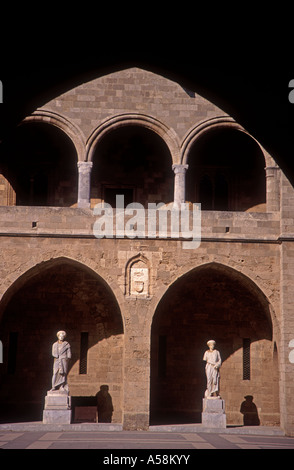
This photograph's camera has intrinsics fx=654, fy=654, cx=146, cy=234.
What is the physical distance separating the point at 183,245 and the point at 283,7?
1313 cm

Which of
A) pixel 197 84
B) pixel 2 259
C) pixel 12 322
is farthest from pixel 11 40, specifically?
pixel 12 322

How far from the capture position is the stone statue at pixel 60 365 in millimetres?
16641

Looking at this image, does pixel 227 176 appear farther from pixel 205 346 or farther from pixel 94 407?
pixel 94 407

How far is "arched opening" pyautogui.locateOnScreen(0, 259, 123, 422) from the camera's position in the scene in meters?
18.4

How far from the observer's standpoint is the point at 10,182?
64.2ft

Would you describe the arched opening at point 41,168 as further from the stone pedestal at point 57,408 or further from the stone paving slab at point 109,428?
the stone paving slab at point 109,428

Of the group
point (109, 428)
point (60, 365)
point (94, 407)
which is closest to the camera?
point (109, 428)

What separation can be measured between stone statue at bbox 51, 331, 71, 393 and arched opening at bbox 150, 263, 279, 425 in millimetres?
2772

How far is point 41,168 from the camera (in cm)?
1969

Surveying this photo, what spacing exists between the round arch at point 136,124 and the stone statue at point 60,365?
4995mm

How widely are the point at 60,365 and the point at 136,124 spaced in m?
6.70

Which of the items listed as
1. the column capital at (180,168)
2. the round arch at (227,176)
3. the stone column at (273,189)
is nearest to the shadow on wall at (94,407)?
the round arch at (227,176)

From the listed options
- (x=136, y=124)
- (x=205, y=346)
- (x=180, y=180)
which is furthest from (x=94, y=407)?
(x=136, y=124)

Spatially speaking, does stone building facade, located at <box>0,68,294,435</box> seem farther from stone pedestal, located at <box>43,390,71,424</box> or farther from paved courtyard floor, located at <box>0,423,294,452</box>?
stone pedestal, located at <box>43,390,71,424</box>
